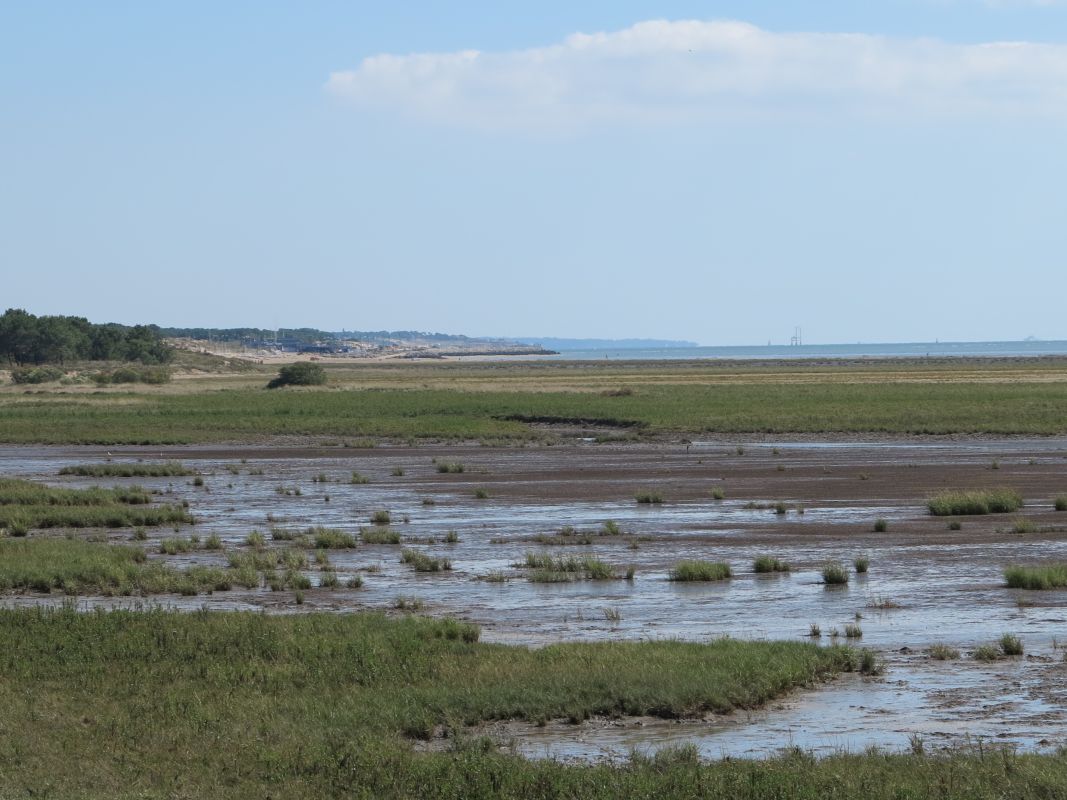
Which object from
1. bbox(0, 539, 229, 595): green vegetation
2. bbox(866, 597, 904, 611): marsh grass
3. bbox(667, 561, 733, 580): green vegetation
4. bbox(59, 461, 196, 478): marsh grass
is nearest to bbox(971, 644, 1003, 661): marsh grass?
bbox(866, 597, 904, 611): marsh grass

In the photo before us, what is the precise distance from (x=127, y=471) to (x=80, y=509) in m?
13.2

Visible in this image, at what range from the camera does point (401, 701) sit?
14.1 metres

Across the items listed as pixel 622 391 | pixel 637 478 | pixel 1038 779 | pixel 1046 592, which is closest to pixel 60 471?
pixel 637 478

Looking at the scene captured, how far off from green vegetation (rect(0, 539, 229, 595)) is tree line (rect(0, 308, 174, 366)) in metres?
145

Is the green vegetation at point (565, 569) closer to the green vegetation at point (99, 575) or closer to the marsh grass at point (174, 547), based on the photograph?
the green vegetation at point (99, 575)

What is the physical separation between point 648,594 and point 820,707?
25.5 feet

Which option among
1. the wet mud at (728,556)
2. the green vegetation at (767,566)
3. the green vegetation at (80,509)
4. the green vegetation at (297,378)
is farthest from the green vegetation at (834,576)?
the green vegetation at (297,378)

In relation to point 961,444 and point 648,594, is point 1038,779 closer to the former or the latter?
point 648,594

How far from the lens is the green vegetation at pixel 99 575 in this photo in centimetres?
2275

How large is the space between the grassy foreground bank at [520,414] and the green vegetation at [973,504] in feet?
91.9

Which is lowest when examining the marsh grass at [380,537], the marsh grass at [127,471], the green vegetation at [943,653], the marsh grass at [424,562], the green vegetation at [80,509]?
the marsh grass at [127,471]

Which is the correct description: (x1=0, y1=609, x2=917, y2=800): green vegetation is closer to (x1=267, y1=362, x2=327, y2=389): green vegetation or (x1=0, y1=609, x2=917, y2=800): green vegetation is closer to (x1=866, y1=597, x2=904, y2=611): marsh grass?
(x1=866, y1=597, x2=904, y2=611): marsh grass

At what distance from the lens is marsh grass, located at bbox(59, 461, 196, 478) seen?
47.0 m

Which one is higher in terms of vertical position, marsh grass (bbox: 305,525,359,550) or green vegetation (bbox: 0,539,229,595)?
Answer: green vegetation (bbox: 0,539,229,595)
